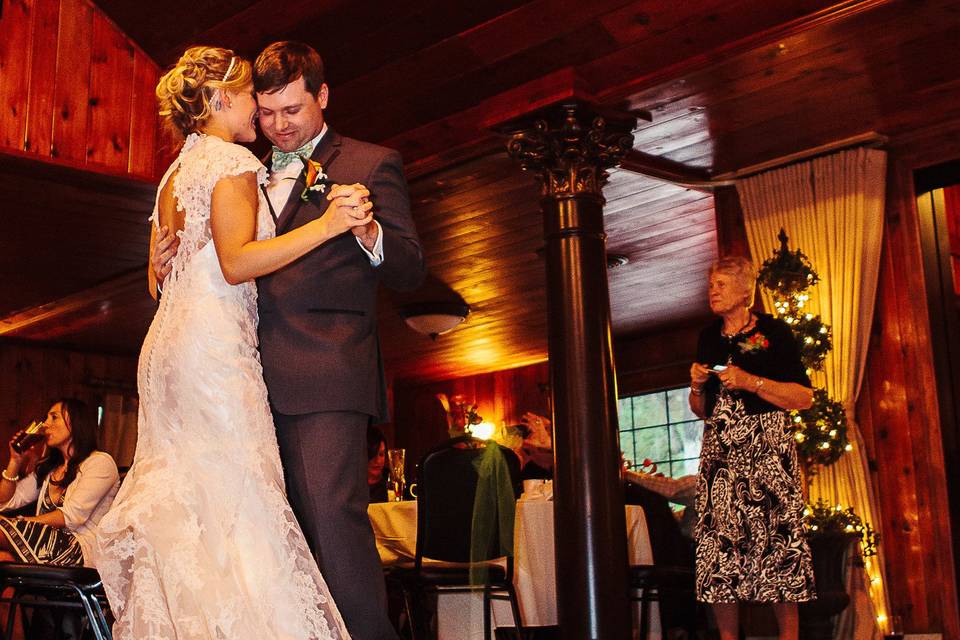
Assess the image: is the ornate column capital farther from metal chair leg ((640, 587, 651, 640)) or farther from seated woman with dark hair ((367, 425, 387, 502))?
seated woman with dark hair ((367, 425, 387, 502))

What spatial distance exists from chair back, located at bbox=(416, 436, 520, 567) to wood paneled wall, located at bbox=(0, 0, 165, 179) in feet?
8.69

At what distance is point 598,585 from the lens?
468 cm

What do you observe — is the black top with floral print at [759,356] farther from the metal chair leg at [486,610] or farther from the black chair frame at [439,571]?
the metal chair leg at [486,610]

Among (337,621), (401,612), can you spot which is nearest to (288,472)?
(337,621)

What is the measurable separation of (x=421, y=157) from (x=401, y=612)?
2584mm

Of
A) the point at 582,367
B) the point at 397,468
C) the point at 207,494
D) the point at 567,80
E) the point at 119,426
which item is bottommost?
the point at 207,494

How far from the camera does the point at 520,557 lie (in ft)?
16.6

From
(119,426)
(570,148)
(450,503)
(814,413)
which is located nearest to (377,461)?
(450,503)

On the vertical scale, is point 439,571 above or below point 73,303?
below

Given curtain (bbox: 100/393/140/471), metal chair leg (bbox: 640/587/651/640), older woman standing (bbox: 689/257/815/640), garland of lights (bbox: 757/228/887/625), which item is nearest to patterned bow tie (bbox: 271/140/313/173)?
older woman standing (bbox: 689/257/815/640)

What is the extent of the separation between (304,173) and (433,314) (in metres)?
5.61

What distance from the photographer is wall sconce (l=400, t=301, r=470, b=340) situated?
809cm

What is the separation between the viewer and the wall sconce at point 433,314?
809 centimetres

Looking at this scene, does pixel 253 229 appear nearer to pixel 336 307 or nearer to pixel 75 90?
pixel 336 307
